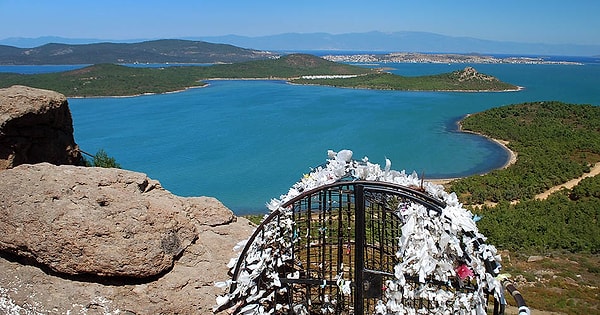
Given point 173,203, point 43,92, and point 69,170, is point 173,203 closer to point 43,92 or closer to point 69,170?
point 69,170

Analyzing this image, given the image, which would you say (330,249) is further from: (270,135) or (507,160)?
(270,135)

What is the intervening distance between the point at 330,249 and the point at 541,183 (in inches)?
751

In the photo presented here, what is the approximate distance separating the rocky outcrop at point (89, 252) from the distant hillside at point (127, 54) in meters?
145

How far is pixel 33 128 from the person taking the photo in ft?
17.3

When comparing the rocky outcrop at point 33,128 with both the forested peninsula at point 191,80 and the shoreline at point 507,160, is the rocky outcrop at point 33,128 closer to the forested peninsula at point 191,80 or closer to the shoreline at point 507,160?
the shoreline at point 507,160

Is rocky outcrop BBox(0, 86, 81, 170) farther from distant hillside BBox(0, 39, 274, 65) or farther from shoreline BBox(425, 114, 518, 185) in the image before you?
distant hillside BBox(0, 39, 274, 65)

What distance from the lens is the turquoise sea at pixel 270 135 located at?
2467cm

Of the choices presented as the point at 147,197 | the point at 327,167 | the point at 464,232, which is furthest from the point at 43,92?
the point at 464,232

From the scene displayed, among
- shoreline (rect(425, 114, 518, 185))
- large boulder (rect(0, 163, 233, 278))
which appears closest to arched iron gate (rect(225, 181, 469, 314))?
large boulder (rect(0, 163, 233, 278))

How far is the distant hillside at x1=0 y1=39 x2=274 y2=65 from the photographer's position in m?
144

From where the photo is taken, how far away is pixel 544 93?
58.9m

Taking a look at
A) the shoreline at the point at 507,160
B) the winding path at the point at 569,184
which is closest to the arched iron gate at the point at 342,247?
the winding path at the point at 569,184

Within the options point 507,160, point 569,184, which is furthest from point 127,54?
point 569,184

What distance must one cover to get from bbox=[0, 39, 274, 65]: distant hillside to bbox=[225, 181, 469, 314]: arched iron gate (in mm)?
145546
